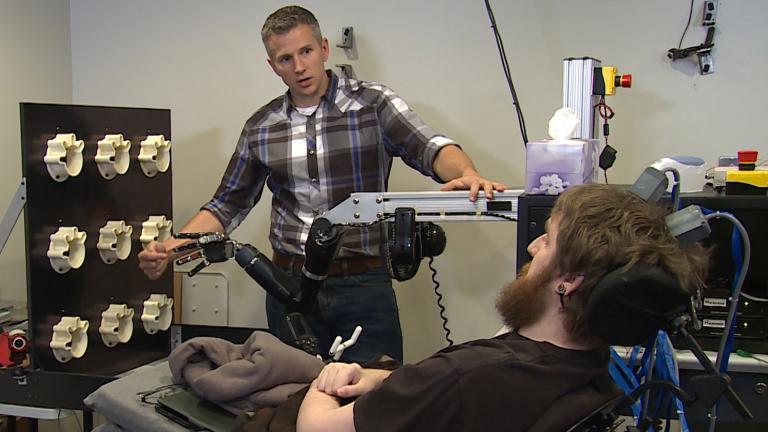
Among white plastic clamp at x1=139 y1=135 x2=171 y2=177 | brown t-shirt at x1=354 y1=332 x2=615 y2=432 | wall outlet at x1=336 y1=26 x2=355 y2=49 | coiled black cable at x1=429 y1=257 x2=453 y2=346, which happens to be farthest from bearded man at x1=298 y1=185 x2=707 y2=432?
wall outlet at x1=336 y1=26 x2=355 y2=49

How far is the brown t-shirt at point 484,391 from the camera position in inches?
41.1

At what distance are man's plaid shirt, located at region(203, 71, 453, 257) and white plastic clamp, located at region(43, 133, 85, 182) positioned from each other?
20.0 inches

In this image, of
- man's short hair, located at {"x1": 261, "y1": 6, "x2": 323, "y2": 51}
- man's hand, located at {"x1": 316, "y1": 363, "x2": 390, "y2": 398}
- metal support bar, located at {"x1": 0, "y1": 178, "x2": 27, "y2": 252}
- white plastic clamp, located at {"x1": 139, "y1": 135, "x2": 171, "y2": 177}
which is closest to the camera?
man's hand, located at {"x1": 316, "y1": 363, "x2": 390, "y2": 398}

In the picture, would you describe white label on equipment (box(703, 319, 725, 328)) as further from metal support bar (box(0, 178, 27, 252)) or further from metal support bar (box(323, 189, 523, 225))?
metal support bar (box(0, 178, 27, 252))

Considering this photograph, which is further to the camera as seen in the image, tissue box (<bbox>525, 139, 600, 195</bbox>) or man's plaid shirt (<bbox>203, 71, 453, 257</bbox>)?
man's plaid shirt (<bbox>203, 71, 453, 257</bbox>)

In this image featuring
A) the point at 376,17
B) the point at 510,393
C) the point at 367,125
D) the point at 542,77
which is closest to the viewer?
the point at 510,393

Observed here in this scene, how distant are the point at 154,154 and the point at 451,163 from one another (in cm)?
99

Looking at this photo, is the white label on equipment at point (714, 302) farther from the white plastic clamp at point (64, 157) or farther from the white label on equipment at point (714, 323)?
the white plastic clamp at point (64, 157)

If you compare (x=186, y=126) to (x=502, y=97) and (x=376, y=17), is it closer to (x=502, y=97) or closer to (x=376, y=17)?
(x=376, y=17)

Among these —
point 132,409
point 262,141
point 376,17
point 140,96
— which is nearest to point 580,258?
point 132,409

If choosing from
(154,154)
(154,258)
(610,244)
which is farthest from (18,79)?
(610,244)

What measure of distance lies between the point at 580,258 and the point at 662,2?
159cm

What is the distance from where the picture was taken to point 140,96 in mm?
3047

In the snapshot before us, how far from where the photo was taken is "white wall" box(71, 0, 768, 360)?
2324mm
